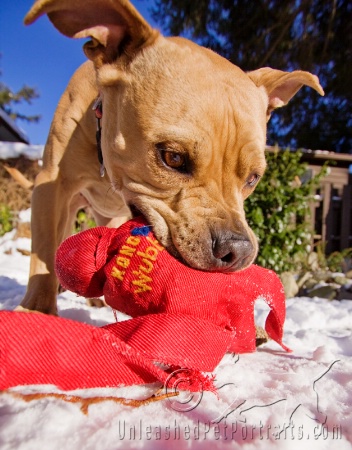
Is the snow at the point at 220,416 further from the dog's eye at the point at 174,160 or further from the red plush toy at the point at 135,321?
the dog's eye at the point at 174,160

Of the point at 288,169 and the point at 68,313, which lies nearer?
the point at 68,313

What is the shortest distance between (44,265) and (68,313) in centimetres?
44

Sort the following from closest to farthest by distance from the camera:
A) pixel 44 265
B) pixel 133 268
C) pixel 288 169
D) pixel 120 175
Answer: pixel 133 268, pixel 120 175, pixel 44 265, pixel 288 169

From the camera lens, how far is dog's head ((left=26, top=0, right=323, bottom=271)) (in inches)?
84.1

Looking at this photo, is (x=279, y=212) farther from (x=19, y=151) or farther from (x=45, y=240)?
(x=19, y=151)

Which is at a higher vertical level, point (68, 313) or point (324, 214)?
point (324, 214)

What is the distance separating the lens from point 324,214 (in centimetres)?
1070

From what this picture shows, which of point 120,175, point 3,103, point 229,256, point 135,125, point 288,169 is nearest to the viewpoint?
point 229,256

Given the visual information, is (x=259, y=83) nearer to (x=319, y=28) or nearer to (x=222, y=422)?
(x=222, y=422)

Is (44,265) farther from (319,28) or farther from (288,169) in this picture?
(319,28)

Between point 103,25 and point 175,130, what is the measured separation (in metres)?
0.93

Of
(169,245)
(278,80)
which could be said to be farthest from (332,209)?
(169,245)

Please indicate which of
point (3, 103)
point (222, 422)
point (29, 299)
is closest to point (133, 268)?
point (222, 422)

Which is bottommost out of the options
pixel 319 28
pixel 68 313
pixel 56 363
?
pixel 68 313
